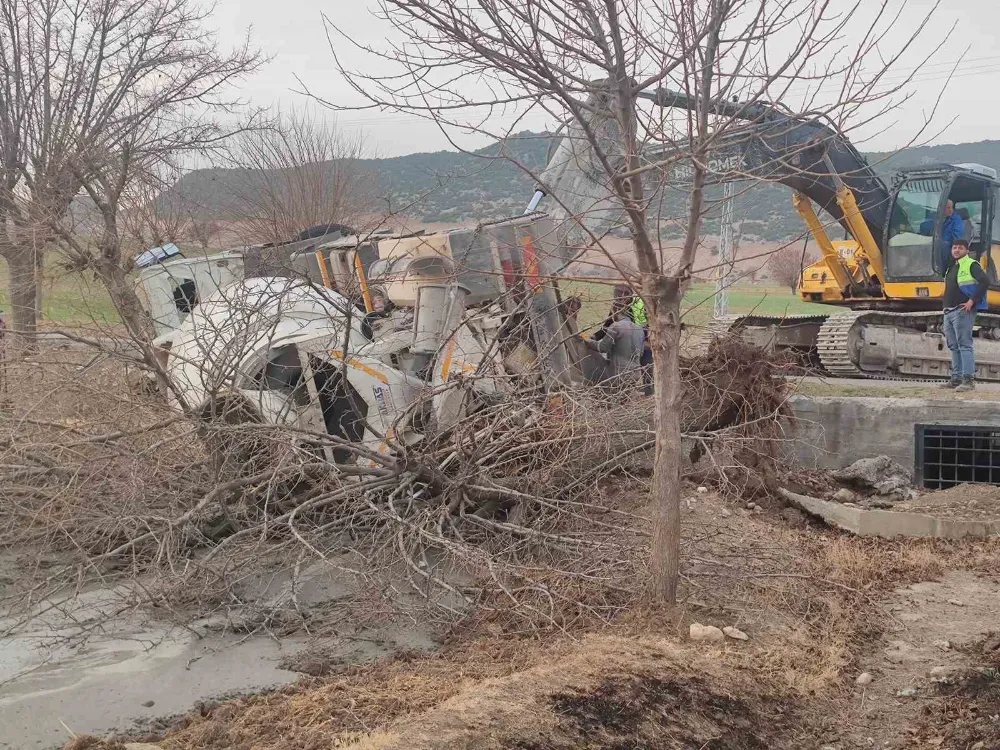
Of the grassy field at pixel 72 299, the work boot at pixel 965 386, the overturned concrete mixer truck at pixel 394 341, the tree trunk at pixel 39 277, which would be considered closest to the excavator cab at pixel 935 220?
the work boot at pixel 965 386

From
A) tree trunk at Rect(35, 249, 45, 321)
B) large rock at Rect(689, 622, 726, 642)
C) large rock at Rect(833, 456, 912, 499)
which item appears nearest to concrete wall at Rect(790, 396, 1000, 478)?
large rock at Rect(833, 456, 912, 499)

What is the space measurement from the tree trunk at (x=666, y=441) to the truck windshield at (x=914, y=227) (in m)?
9.80

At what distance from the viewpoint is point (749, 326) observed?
15.1m

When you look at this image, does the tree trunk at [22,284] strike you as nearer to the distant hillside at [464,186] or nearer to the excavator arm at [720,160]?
the distant hillside at [464,186]

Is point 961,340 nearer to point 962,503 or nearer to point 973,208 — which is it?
point 973,208

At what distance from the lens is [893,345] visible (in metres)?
14.0

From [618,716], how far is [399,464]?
2.99 m

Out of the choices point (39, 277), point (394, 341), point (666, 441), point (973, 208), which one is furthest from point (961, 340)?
point (39, 277)

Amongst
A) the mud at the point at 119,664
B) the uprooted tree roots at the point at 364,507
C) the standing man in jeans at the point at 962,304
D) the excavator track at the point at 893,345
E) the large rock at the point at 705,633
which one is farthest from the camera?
the excavator track at the point at 893,345

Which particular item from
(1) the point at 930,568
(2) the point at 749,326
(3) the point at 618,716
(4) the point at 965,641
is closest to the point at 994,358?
(2) the point at 749,326

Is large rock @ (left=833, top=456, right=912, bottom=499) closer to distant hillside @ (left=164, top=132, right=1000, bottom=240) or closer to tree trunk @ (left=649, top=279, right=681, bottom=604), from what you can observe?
distant hillside @ (left=164, top=132, right=1000, bottom=240)

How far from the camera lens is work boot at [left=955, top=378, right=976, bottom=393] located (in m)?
11.5

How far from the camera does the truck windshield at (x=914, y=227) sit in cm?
1362

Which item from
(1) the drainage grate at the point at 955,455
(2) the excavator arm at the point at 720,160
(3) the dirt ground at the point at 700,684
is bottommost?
(1) the drainage grate at the point at 955,455
